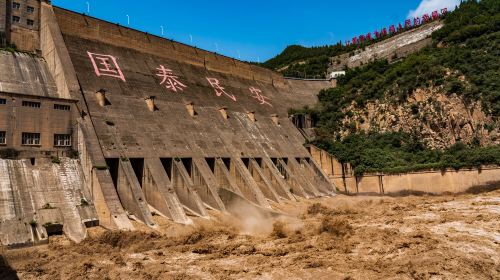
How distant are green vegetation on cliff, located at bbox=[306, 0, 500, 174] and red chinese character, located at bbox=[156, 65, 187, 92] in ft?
53.3

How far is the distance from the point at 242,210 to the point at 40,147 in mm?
12782

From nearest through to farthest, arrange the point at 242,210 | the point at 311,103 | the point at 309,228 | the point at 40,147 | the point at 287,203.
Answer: the point at 309,228 → the point at 40,147 → the point at 242,210 → the point at 287,203 → the point at 311,103

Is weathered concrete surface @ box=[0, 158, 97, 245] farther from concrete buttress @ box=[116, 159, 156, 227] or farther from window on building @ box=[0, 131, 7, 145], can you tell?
concrete buttress @ box=[116, 159, 156, 227]

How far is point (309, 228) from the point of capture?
20.3m

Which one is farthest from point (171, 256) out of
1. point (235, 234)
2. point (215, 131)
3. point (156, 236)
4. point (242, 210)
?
point (215, 131)

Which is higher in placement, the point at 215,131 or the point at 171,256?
the point at 215,131

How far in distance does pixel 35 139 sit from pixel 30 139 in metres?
0.27

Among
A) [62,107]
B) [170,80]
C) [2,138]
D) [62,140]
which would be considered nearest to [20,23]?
[62,107]

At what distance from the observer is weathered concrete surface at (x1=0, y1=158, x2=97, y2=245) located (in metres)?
19.4

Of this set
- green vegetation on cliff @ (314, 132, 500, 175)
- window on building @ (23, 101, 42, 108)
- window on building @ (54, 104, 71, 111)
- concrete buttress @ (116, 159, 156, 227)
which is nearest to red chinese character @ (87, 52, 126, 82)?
window on building @ (54, 104, 71, 111)

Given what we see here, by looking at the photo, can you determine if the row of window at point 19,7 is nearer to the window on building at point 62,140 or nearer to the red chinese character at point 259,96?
the window on building at point 62,140

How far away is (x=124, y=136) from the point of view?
27.3m

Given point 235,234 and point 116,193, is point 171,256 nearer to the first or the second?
point 235,234

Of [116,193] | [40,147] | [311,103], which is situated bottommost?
[116,193]
